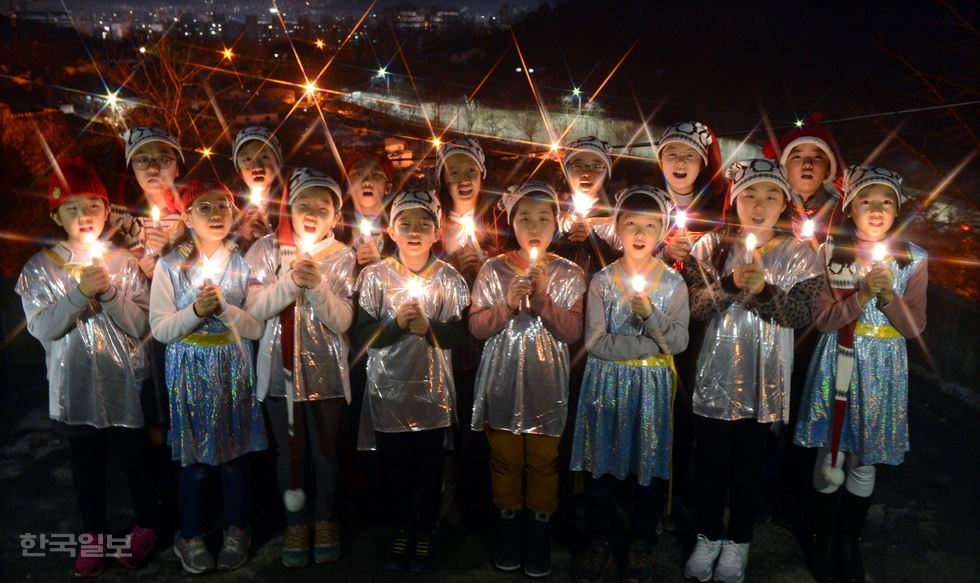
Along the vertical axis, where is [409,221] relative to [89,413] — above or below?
above

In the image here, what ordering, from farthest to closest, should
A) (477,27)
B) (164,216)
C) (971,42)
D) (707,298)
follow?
(477,27) < (971,42) < (164,216) < (707,298)

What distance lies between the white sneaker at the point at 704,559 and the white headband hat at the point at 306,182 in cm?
291

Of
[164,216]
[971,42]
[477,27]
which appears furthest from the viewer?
[477,27]

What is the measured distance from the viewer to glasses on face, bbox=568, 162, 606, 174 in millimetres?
4514

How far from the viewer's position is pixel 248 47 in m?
40.0

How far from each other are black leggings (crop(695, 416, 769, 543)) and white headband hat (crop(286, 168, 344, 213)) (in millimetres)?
2486

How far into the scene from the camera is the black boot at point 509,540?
4.00 metres

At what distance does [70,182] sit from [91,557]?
6.91 feet

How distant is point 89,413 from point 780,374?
12.4ft

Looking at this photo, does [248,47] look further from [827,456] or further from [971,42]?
[827,456]

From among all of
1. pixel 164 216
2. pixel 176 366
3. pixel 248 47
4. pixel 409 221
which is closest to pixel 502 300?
pixel 409 221

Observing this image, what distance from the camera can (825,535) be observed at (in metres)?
3.98

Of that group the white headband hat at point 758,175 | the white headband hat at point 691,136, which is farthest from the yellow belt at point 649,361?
the white headband hat at point 691,136

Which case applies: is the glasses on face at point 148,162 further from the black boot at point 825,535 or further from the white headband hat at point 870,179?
the black boot at point 825,535
